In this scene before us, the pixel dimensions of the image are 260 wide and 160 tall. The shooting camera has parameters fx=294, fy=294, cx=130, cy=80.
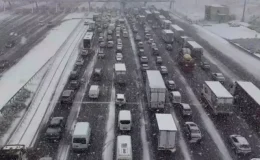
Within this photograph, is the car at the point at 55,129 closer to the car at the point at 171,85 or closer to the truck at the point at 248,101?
the car at the point at 171,85

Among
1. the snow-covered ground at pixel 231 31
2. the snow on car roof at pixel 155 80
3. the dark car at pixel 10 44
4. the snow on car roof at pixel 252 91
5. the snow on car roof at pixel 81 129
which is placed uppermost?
the snow on car roof at pixel 155 80

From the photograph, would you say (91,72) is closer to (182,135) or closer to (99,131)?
(99,131)

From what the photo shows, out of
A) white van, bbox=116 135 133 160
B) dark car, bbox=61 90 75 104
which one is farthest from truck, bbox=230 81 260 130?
dark car, bbox=61 90 75 104

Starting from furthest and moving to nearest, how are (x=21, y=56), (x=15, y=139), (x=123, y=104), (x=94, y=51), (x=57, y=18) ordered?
(x=57, y=18), (x=94, y=51), (x=21, y=56), (x=123, y=104), (x=15, y=139)

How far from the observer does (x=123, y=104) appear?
42344 mm

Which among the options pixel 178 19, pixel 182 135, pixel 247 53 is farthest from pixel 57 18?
pixel 182 135

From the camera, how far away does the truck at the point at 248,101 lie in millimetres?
37237

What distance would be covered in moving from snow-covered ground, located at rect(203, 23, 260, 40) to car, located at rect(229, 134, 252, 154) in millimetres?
59288

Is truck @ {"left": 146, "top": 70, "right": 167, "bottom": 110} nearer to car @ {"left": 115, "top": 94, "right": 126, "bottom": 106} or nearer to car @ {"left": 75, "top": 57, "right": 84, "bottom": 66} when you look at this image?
car @ {"left": 115, "top": 94, "right": 126, "bottom": 106}

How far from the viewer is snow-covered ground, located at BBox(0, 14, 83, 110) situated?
4734 cm

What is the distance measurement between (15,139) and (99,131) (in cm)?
953

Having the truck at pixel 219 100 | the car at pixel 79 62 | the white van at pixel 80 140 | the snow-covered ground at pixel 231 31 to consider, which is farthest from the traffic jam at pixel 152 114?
the snow-covered ground at pixel 231 31

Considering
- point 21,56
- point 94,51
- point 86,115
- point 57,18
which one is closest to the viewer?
point 86,115

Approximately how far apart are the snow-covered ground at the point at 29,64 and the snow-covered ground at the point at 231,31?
47161 mm
